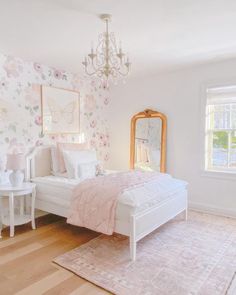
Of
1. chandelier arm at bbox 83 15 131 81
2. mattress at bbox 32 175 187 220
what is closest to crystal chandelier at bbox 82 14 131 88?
chandelier arm at bbox 83 15 131 81

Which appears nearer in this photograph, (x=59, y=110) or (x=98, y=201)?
(x=98, y=201)

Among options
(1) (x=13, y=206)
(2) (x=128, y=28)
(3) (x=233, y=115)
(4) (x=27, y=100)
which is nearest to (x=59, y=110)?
(4) (x=27, y=100)

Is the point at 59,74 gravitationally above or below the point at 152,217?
above

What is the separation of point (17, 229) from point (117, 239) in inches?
53.7

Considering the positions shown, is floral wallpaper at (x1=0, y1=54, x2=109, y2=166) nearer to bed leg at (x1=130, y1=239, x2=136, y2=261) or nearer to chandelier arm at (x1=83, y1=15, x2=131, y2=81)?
chandelier arm at (x1=83, y1=15, x2=131, y2=81)

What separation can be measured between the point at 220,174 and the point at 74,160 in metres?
2.23

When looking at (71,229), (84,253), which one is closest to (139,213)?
(84,253)

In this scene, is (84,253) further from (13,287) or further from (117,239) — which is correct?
(13,287)

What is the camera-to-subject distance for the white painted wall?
12.1ft

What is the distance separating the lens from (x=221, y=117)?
3797 millimetres

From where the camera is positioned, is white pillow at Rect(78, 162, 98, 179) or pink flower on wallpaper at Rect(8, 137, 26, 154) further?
white pillow at Rect(78, 162, 98, 179)

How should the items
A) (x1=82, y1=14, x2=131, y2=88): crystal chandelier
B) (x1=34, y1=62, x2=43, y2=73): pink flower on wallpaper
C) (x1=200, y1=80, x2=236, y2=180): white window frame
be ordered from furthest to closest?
(x1=200, y1=80, x2=236, y2=180): white window frame, (x1=34, y1=62, x2=43, y2=73): pink flower on wallpaper, (x1=82, y1=14, x2=131, y2=88): crystal chandelier

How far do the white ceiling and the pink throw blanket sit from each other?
5.39 ft

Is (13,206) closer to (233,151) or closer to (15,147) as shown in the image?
(15,147)
